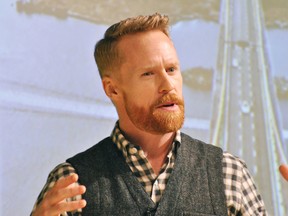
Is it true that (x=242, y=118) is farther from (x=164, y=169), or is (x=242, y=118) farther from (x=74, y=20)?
(x=164, y=169)

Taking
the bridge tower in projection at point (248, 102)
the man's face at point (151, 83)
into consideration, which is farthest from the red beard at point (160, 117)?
the bridge tower in projection at point (248, 102)

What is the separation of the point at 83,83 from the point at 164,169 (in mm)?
986

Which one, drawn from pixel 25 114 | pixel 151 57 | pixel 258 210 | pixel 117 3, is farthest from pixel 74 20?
pixel 258 210

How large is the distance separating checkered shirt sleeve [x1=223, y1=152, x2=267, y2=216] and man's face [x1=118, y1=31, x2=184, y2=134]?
0.45 feet

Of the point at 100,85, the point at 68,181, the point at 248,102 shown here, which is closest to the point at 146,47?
the point at 68,181

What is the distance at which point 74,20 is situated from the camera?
2109 mm

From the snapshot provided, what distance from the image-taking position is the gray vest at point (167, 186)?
1.08 metres

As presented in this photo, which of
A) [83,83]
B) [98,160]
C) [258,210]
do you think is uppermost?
[83,83]

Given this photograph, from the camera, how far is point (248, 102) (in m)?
2.21

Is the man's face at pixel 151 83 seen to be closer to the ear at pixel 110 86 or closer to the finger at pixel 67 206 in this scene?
the ear at pixel 110 86

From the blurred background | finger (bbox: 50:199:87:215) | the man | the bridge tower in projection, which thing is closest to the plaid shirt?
the man

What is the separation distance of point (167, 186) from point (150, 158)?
8 centimetres

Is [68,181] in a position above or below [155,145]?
below

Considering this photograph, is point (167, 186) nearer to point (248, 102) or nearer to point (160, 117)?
point (160, 117)
